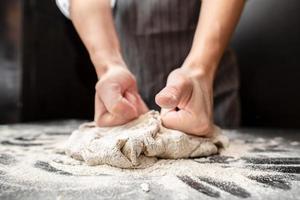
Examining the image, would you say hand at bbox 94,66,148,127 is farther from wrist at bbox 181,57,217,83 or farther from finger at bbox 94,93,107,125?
wrist at bbox 181,57,217,83

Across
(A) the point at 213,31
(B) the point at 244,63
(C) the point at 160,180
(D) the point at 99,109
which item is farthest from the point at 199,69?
(B) the point at 244,63

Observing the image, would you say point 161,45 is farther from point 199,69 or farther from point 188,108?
point 188,108

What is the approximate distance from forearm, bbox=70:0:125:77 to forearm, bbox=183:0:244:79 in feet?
0.64

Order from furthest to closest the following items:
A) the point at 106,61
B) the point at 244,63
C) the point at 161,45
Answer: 1. the point at 244,63
2. the point at 161,45
3. the point at 106,61

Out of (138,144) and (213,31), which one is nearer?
(138,144)

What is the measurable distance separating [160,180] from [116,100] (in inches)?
10.2

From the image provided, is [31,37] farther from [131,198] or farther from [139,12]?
[131,198]

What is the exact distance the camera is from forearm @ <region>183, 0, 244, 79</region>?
2.80 feet

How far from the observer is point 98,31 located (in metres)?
0.97

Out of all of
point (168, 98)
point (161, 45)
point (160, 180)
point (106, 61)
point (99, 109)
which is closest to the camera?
point (160, 180)

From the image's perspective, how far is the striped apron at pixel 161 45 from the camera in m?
1.17

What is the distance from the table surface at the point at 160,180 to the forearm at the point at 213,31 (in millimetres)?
244

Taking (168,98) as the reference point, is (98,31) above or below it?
above

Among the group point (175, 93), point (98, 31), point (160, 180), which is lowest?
point (160, 180)
